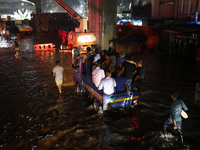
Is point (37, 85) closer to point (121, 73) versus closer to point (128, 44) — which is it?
point (121, 73)

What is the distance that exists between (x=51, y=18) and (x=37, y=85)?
4027cm

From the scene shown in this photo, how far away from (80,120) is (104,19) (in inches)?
658

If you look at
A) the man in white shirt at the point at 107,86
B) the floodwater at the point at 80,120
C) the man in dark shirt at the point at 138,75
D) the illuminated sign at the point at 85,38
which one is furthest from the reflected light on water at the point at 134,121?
the illuminated sign at the point at 85,38

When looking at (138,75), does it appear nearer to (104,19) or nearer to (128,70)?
(128,70)

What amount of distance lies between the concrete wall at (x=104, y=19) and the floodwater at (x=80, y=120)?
11.9m

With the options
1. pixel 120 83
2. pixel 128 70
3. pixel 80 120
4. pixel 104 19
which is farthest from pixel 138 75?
pixel 104 19

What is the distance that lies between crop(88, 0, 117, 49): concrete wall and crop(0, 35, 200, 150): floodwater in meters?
11.9

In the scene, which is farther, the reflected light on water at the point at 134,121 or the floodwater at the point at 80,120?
the reflected light on water at the point at 134,121

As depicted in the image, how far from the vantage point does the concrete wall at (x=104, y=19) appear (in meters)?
21.2

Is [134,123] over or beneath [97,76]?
beneath

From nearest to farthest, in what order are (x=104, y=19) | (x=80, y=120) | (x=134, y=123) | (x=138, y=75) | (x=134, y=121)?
(x=134, y=123)
(x=134, y=121)
(x=80, y=120)
(x=138, y=75)
(x=104, y=19)

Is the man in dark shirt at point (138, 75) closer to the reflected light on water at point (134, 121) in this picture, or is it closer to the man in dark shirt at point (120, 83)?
the man in dark shirt at point (120, 83)

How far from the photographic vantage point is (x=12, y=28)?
50938 mm

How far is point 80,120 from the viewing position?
22.4 feet
